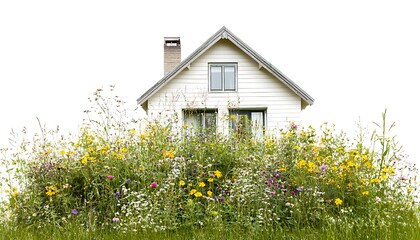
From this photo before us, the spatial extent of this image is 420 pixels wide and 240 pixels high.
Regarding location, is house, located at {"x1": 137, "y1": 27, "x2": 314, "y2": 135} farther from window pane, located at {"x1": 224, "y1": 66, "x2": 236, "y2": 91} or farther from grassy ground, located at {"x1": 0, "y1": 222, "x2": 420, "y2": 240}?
grassy ground, located at {"x1": 0, "y1": 222, "x2": 420, "y2": 240}

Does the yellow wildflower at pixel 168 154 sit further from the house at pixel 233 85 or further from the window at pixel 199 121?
the house at pixel 233 85

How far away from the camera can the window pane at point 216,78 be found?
18.6m

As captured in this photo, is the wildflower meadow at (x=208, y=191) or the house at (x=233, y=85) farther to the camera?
the house at (x=233, y=85)

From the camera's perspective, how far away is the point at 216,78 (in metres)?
18.7

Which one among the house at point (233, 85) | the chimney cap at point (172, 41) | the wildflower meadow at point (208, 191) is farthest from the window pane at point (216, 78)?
the wildflower meadow at point (208, 191)

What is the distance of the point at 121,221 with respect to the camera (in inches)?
240

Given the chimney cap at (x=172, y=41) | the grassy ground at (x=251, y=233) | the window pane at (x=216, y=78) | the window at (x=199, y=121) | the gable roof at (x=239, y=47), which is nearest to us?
the grassy ground at (x=251, y=233)

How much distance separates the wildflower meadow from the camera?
5898 millimetres

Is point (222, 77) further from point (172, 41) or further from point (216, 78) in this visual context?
point (172, 41)

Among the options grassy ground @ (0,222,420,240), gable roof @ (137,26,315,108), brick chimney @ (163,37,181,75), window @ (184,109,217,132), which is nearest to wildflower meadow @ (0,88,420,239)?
grassy ground @ (0,222,420,240)

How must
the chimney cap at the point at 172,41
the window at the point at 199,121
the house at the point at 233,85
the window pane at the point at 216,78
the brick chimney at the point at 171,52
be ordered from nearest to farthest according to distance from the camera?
the window at the point at 199,121
the house at the point at 233,85
the window pane at the point at 216,78
the brick chimney at the point at 171,52
the chimney cap at the point at 172,41

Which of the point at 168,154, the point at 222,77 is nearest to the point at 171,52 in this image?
the point at 222,77

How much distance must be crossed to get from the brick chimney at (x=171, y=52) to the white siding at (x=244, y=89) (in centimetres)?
207

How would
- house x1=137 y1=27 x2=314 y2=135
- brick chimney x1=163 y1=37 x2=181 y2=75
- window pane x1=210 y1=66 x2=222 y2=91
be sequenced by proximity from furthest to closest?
brick chimney x1=163 y1=37 x2=181 y2=75 → window pane x1=210 y1=66 x2=222 y2=91 → house x1=137 y1=27 x2=314 y2=135
